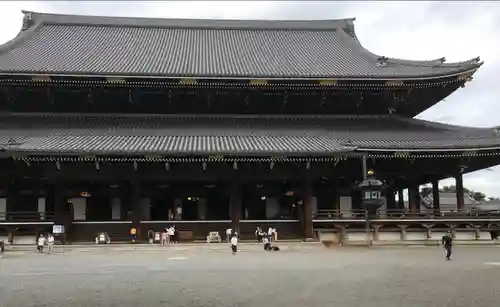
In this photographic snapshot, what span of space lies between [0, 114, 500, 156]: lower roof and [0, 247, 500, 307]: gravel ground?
5.80 m

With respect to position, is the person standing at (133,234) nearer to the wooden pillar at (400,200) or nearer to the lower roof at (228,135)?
the lower roof at (228,135)

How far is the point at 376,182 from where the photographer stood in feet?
76.7

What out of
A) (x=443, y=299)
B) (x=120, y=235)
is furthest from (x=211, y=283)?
(x=120, y=235)

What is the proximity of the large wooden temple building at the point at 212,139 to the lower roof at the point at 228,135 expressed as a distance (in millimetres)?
104

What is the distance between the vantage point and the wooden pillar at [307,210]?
87.7 ft

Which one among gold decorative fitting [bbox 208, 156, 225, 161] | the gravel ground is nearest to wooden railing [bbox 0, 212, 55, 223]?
the gravel ground

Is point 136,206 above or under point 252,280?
above

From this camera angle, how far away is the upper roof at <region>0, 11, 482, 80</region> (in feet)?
95.8

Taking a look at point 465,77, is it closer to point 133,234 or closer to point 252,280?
point 133,234

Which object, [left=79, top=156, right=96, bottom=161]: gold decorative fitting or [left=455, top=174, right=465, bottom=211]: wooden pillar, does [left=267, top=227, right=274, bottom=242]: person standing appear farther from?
[left=455, top=174, right=465, bottom=211]: wooden pillar

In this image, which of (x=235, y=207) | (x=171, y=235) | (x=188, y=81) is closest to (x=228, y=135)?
(x=188, y=81)

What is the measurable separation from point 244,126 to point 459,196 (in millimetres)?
13334

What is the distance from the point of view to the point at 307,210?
26.8 m

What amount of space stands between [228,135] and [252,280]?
14.4m
